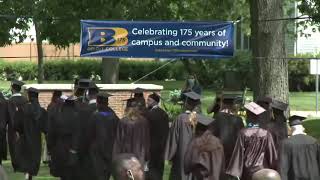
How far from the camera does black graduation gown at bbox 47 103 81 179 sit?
35.2ft

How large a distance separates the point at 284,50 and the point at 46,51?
43150 mm

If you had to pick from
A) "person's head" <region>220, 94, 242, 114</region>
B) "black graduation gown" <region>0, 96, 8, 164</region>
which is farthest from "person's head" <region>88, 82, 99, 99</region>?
"person's head" <region>220, 94, 242, 114</region>

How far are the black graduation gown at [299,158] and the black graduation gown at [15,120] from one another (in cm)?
525

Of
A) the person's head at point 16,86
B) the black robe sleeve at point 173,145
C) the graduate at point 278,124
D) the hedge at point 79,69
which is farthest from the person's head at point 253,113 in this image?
the hedge at point 79,69

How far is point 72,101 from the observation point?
11.0 m

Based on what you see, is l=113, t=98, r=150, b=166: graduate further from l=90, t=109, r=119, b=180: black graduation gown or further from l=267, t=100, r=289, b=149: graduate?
l=267, t=100, r=289, b=149: graduate

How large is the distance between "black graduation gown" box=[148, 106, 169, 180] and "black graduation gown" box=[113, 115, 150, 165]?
577mm

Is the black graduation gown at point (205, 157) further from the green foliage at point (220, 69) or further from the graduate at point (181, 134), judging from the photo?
the green foliage at point (220, 69)

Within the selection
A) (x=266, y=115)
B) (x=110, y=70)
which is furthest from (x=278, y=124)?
(x=110, y=70)

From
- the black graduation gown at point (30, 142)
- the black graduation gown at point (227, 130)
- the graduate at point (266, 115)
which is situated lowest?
the black graduation gown at point (30, 142)

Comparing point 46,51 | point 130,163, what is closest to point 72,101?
point 130,163

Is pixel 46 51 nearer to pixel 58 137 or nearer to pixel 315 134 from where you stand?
pixel 315 134

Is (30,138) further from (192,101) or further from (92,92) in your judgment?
(192,101)

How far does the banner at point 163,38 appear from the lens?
12.3 m
